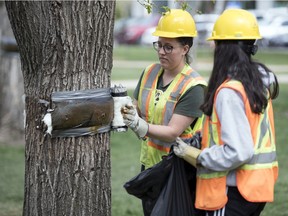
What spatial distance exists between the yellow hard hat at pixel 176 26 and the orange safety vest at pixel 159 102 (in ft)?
0.79

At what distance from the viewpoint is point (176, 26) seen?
4.57 m

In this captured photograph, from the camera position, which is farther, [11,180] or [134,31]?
[134,31]

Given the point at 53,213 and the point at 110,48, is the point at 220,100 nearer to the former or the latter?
the point at 110,48

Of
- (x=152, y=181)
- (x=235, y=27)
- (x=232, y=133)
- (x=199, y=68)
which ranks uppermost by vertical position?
(x=235, y=27)

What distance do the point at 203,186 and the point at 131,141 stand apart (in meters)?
7.64

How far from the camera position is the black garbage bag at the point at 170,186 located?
404 cm

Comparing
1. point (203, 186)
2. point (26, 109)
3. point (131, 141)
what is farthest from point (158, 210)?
point (131, 141)

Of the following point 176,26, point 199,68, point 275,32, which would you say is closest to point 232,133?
point 176,26

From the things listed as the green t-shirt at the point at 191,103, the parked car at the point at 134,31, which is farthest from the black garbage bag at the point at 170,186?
the parked car at the point at 134,31

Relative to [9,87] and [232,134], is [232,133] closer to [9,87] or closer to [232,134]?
[232,134]

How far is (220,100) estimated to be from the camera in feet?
12.1

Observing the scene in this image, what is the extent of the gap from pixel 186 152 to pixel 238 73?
0.55m

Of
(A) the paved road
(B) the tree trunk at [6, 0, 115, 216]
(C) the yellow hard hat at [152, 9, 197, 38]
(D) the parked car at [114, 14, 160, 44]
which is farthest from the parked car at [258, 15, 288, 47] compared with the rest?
(B) the tree trunk at [6, 0, 115, 216]

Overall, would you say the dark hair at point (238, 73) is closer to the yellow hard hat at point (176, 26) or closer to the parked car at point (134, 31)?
the yellow hard hat at point (176, 26)
